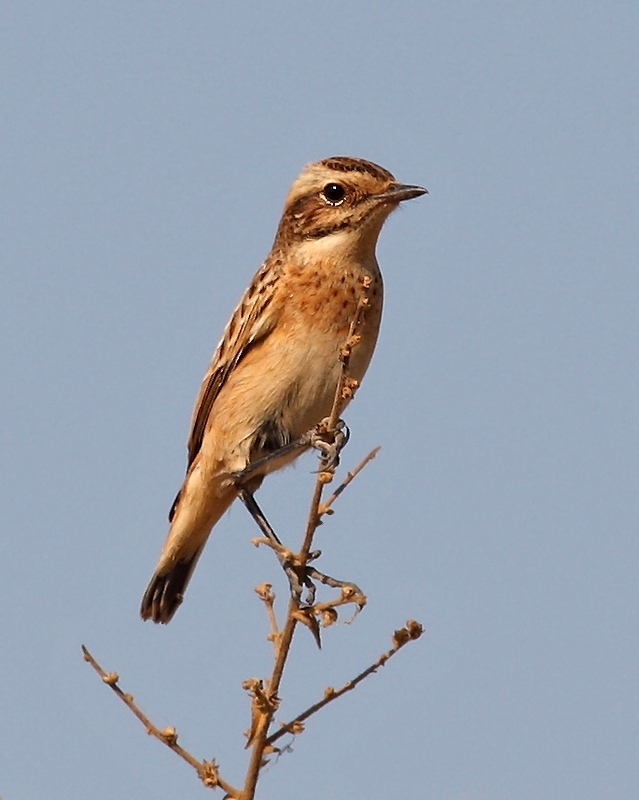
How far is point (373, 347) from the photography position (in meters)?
8.44

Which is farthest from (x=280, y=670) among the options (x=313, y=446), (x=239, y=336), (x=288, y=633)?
(x=239, y=336)

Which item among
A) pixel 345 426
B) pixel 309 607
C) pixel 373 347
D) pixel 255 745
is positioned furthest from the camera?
pixel 373 347

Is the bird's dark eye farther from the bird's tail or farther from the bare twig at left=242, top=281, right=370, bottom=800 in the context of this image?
the bare twig at left=242, top=281, right=370, bottom=800

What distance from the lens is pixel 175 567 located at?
9656 mm

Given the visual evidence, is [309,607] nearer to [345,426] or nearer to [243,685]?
[243,685]

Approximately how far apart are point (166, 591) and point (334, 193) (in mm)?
3209

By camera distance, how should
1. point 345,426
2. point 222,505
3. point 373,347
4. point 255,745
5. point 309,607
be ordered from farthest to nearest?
point 222,505, point 373,347, point 345,426, point 309,607, point 255,745

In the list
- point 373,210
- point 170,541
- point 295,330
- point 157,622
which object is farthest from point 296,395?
point 157,622

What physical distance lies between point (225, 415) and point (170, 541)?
Answer: 1.29 meters

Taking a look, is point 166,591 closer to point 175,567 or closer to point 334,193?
point 175,567

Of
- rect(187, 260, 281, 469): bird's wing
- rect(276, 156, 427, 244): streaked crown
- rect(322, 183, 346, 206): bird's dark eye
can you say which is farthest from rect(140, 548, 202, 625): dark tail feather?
rect(322, 183, 346, 206): bird's dark eye

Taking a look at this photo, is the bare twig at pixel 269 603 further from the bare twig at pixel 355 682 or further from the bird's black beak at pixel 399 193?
the bird's black beak at pixel 399 193

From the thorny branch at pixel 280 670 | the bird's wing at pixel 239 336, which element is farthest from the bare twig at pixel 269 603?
the bird's wing at pixel 239 336

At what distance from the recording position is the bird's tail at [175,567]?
9320 mm
